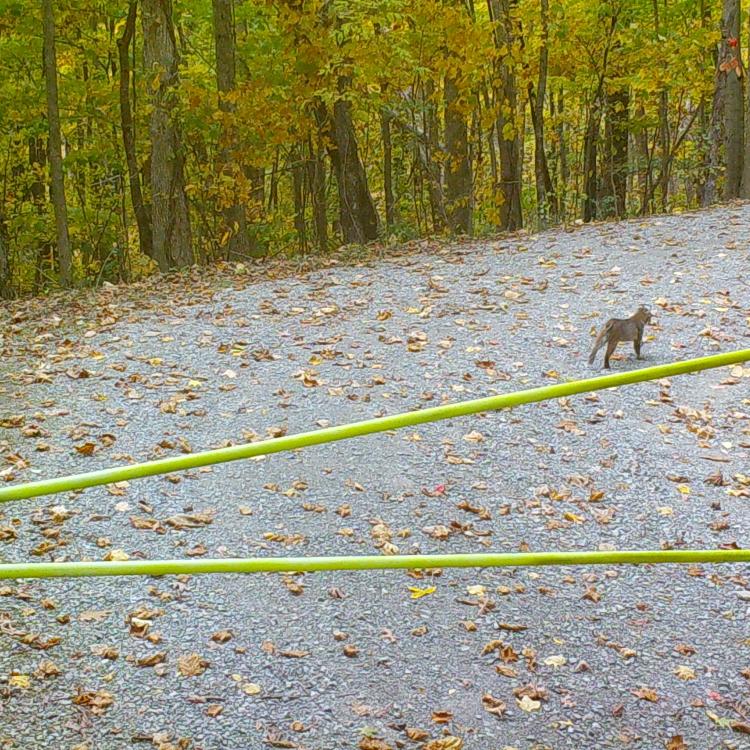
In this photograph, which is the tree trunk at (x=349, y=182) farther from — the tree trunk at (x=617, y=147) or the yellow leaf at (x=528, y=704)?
the yellow leaf at (x=528, y=704)

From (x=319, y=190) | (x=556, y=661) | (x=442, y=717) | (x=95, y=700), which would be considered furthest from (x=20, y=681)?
(x=319, y=190)

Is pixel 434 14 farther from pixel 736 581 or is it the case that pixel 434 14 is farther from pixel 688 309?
pixel 736 581

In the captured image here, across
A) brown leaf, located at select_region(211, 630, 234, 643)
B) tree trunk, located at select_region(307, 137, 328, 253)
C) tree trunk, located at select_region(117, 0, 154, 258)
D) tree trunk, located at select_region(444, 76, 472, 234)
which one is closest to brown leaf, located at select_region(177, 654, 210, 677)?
brown leaf, located at select_region(211, 630, 234, 643)

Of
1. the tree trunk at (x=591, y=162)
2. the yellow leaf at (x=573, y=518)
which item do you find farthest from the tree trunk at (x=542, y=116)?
the yellow leaf at (x=573, y=518)

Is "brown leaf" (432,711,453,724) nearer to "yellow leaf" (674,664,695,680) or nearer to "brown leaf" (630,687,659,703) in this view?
"brown leaf" (630,687,659,703)

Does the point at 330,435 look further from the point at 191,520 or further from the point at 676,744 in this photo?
the point at 191,520

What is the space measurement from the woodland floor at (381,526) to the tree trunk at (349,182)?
4.88 metres

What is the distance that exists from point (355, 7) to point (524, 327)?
5.19m

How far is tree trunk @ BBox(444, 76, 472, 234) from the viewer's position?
13477mm

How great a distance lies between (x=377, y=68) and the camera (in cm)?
1211

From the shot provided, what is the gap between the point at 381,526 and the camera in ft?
16.1

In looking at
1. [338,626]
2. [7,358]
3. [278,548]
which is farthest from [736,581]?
[7,358]

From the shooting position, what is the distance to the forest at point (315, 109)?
12.0m

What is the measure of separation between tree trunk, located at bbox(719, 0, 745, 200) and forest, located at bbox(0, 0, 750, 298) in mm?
30
